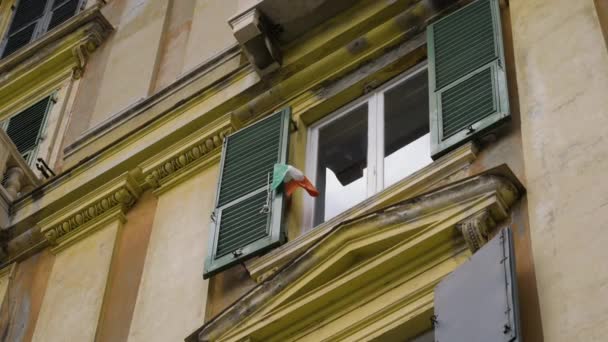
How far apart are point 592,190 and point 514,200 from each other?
70cm

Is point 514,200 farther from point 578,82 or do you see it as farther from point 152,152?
point 152,152

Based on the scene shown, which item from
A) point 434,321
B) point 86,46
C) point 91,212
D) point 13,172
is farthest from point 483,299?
point 86,46

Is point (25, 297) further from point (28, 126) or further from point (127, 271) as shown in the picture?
point (28, 126)

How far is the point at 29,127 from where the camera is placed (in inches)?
589

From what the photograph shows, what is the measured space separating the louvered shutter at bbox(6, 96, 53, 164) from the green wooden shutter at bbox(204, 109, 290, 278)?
3470 mm

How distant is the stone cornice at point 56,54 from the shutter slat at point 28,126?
0.44 metres

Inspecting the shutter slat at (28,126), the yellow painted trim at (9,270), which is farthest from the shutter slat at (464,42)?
the shutter slat at (28,126)

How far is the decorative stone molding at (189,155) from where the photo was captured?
1211cm

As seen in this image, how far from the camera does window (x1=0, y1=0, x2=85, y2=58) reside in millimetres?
17125

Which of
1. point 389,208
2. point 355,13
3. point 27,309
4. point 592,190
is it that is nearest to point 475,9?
point 355,13

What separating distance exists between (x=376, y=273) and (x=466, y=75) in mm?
1783

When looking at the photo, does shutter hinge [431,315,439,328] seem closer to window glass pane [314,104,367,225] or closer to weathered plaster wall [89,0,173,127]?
window glass pane [314,104,367,225]

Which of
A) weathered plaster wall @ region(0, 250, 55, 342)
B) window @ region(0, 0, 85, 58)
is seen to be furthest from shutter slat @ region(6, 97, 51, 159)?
weathered plaster wall @ region(0, 250, 55, 342)

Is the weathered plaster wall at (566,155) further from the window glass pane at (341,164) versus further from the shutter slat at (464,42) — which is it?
the window glass pane at (341,164)
